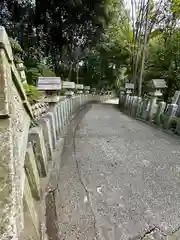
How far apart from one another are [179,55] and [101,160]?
684cm

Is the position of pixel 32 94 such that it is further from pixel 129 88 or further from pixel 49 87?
pixel 129 88

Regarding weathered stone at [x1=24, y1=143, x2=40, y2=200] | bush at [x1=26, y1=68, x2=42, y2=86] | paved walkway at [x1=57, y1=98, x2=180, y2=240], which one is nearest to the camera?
weathered stone at [x1=24, y1=143, x2=40, y2=200]

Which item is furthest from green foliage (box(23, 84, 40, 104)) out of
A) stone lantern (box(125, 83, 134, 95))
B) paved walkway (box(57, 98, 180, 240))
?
stone lantern (box(125, 83, 134, 95))

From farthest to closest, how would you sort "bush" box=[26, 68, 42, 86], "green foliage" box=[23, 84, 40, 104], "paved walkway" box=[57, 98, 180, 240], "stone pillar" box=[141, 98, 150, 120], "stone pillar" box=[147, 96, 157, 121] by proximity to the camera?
"bush" box=[26, 68, 42, 86] → "stone pillar" box=[141, 98, 150, 120] → "stone pillar" box=[147, 96, 157, 121] → "green foliage" box=[23, 84, 40, 104] → "paved walkway" box=[57, 98, 180, 240]

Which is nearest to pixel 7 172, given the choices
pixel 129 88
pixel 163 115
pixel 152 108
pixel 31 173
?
pixel 31 173

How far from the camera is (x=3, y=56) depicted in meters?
0.65

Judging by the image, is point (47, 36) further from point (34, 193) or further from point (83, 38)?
point (34, 193)

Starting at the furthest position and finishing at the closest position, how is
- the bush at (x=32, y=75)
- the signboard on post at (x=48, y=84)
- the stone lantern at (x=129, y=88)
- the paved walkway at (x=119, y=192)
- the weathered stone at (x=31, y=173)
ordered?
1. the stone lantern at (x=129, y=88)
2. the bush at (x=32, y=75)
3. the signboard on post at (x=48, y=84)
4. the paved walkway at (x=119, y=192)
5. the weathered stone at (x=31, y=173)

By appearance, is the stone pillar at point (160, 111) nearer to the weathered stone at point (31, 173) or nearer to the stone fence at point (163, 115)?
the stone fence at point (163, 115)

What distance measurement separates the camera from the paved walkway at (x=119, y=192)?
1104 mm

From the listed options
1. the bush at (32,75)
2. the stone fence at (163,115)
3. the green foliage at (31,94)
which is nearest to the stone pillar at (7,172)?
the green foliage at (31,94)

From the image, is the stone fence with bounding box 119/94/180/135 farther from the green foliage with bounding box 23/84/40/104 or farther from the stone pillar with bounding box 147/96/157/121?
the green foliage with bounding box 23/84/40/104

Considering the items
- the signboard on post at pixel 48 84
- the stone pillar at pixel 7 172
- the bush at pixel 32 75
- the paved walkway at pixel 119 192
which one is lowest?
the paved walkway at pixel 119 192

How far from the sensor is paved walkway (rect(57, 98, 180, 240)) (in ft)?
3.62
